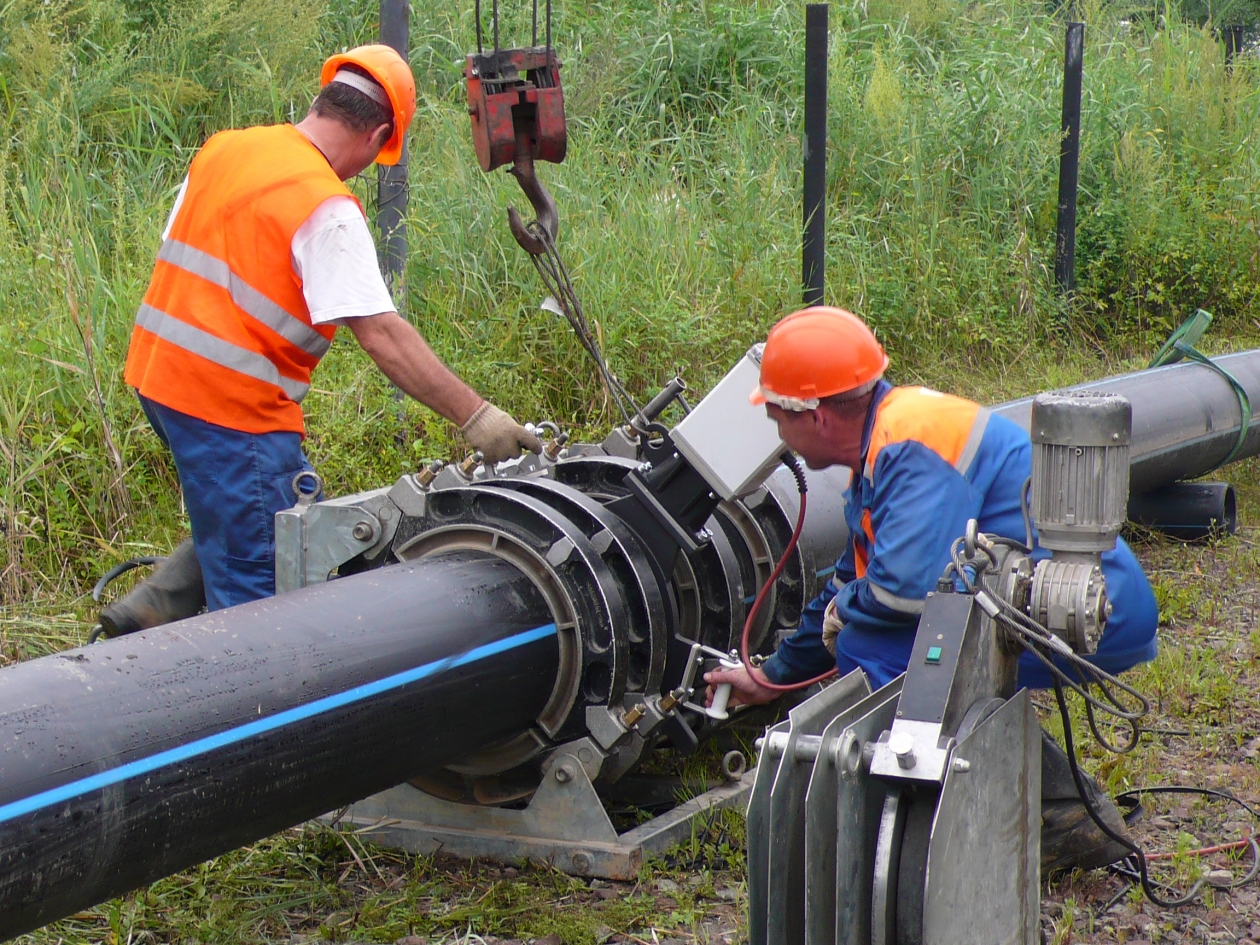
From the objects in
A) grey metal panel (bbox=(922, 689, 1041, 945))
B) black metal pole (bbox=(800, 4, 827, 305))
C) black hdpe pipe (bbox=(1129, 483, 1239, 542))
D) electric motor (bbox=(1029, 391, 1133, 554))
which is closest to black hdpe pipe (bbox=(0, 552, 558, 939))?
grey metal panel (bbox=(922, 689, 1041, 945))

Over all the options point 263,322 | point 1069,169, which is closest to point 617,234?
point 1069,169

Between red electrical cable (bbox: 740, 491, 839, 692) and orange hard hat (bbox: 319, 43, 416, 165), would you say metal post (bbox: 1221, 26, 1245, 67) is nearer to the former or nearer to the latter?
orange hard hat (bbox: 319, 43, 416, 165)

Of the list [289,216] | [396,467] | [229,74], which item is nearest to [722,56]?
[229,74]

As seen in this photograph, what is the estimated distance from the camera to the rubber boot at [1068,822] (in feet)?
10.2

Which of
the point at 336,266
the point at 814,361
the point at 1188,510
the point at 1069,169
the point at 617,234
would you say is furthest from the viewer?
the point at 1069,169

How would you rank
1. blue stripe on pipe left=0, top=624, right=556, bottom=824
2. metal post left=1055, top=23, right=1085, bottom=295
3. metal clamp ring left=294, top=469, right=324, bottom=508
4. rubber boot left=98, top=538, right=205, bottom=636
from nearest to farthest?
blue stripe on pipe left=0, top=624, right=556, bottom=824 < metal clamp ring left=294, top=469, right=324, bottom=508 < rubber boot left=98, top=538, right=205, bottom=636 < metal post left=1055, top=23, right=1085, bottom=295

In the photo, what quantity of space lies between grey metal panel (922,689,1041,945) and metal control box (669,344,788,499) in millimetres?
844

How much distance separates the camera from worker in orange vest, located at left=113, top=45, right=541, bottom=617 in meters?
3.47

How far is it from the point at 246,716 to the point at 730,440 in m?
1.23

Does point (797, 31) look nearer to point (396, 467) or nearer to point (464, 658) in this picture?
point (396, 467)

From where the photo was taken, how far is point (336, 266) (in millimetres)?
3451

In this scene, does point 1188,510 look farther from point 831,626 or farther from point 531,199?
point 531,199

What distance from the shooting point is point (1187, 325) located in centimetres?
577

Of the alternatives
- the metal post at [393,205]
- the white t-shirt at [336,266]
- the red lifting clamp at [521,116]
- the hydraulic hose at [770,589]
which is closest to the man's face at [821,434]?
the hydraulic hose at [770,589]
